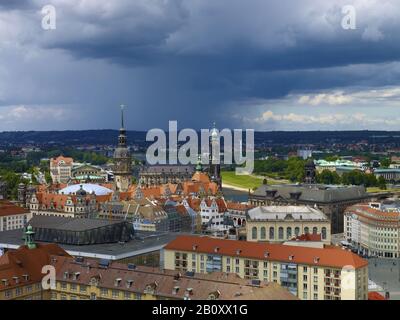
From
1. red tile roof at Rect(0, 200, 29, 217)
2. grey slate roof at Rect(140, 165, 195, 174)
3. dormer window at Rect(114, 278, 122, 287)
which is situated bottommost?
red tile roof at Rect(0, 200, 29, 217)

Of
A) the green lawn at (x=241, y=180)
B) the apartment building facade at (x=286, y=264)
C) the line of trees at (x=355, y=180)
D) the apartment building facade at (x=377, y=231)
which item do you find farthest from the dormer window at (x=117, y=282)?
the green lawn at (x=241, y=180)

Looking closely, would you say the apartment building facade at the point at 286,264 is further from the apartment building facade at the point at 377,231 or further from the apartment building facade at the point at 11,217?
the apartment building facade at the point at 11,217

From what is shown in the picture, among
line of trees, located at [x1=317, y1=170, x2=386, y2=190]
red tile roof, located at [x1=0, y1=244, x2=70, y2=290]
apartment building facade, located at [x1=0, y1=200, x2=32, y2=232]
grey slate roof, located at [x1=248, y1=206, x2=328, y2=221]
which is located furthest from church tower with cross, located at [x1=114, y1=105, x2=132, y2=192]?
red tile roof, located at [x1=0, y1=244, x2=70, y2=290]

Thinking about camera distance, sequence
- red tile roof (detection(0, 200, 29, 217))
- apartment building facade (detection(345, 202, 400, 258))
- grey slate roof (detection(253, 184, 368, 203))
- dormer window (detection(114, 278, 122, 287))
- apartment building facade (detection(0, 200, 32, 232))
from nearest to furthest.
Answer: dormer window (detection(114, 278, 122, 287)) → apartment building facade (detection(345, 202, 400, 258)) → apartment building facade (detection(0, 200, 32, 232)) → red tile roof (detection(0, 200, 29, 217)) → grey slate roof (detection(253, 184, 368, 203))

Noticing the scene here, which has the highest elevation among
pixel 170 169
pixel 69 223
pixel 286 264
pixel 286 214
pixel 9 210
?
pixel 170 169

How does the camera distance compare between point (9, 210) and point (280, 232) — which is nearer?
point (280, 232)

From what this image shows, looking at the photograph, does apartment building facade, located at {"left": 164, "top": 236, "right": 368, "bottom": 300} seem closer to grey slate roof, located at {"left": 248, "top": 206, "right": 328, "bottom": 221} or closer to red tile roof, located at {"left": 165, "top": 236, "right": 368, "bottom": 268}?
red tile roof, located at {"left": 165, "top": 236, "right": 368, "bottom": 268}

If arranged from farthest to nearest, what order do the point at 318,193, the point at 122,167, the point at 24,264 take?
the point at 122,167 → the point at 318,193 → the point at 24,264

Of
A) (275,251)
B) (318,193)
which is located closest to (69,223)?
(275,251)

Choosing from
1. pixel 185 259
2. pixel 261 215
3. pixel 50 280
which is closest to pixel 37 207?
pixel 261 215

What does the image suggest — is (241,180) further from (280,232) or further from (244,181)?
(280,232)
